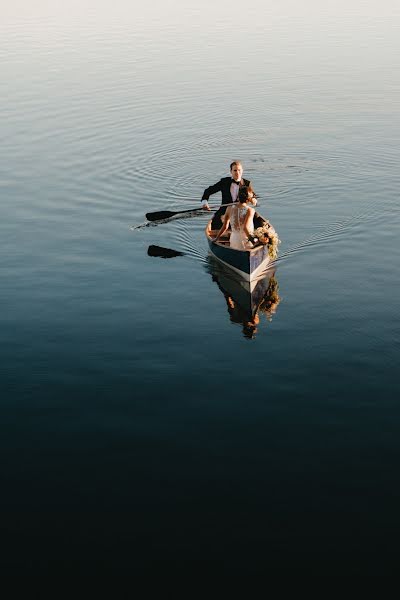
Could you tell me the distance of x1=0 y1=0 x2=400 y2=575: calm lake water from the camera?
11539 mm

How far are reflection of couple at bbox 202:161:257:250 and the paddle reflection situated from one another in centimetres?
91

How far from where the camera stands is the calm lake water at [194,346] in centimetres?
1154

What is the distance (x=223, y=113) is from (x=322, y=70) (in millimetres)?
13099

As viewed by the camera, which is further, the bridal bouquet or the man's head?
the man's head

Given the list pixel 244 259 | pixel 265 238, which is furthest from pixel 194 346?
pixel 265 238

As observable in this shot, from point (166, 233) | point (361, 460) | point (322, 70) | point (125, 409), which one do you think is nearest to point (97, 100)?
point (322, 70)

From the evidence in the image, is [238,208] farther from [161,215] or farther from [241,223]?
[161,215]

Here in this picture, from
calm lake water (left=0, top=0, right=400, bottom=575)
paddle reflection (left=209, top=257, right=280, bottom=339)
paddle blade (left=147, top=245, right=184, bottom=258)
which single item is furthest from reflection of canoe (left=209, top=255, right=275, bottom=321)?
paddle blade (left=147, top=245, right=184, bottom=258)

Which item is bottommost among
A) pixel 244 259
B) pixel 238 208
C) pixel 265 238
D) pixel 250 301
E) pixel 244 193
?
pixel 250 301

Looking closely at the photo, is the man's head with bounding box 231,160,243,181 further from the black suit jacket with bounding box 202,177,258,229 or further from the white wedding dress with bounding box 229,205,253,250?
the white wedding dress with bounding box 229,205,253,250

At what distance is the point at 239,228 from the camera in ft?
69.6

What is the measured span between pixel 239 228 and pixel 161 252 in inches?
132

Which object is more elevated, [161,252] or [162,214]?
[162,214]

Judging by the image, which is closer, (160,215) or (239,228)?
(239,228)
